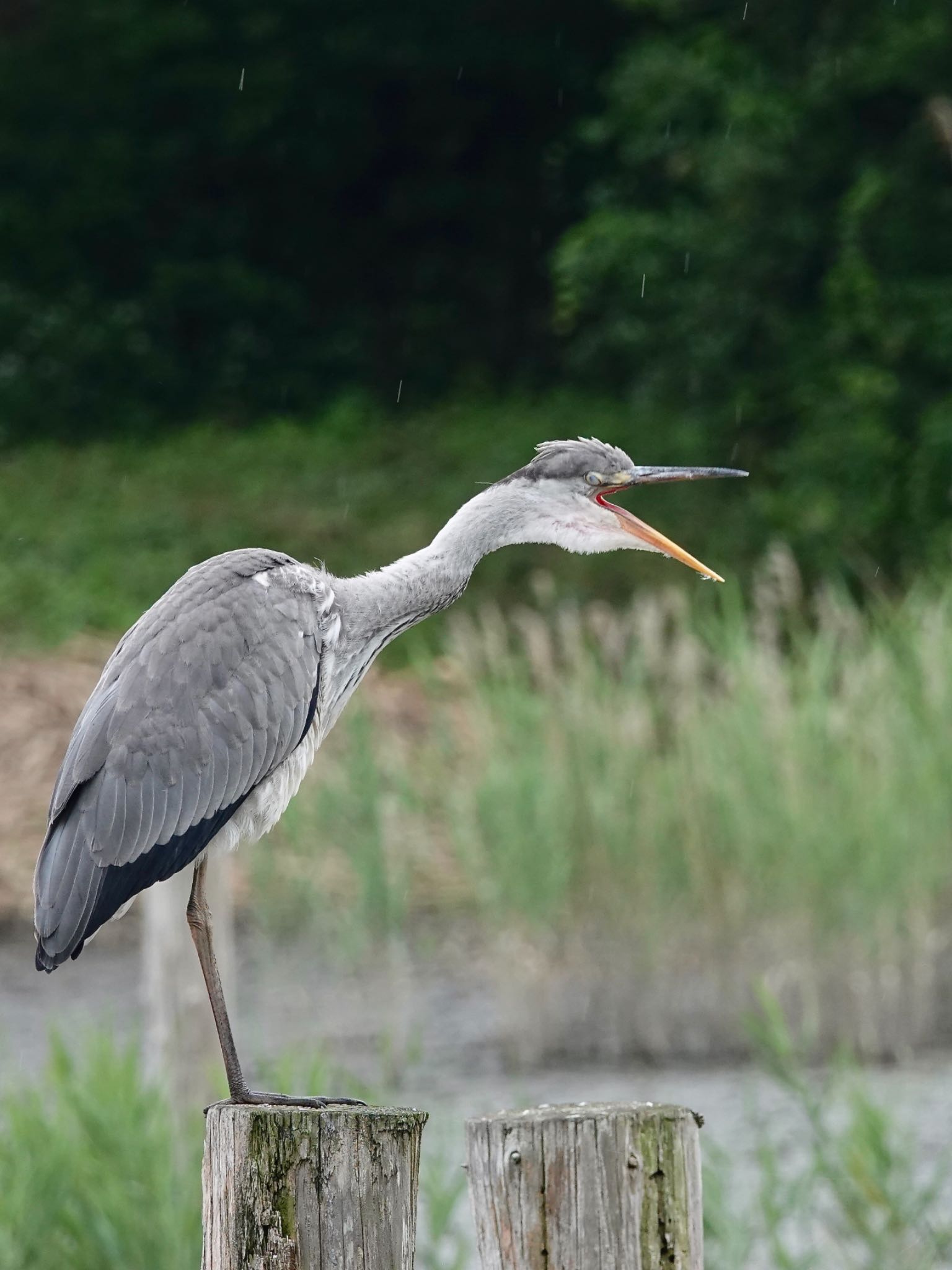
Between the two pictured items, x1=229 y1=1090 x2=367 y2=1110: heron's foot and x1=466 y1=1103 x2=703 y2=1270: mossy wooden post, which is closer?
x1=466 y1=1103 x2=703 y2=1270: mossy wooden post

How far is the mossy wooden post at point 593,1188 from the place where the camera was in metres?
2.38

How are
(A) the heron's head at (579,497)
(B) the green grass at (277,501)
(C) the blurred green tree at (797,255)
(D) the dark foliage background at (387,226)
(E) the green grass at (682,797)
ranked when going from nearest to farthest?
(A) the heron's head at (579,497), (E) the green grass at (682,797), (C) the blurred green tree at (797,255), (B) the green grass at (277,501), (D) the dark foliage background at (387,226)

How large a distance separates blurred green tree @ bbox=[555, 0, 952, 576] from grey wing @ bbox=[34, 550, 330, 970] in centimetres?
985

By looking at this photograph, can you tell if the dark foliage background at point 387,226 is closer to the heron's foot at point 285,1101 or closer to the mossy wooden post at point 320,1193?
the heron's foot at point 285,1101

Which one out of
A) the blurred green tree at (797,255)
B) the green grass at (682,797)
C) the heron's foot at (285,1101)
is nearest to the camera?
the heron's foot at (285,1101)

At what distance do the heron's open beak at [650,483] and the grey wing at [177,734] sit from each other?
1.78ft

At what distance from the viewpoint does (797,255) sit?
15508mm

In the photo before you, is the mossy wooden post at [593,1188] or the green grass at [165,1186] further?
the green grass at [165,1186]

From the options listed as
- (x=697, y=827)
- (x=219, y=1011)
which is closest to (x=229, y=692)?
(x=219, y=1011)

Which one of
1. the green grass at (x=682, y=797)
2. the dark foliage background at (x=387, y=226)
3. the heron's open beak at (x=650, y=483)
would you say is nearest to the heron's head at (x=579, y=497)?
the heron's open beak at (x=650, y=483)

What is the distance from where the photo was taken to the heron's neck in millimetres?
3500

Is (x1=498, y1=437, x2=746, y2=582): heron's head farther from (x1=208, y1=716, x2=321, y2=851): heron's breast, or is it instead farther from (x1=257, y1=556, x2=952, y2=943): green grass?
(x1=257, y1=556, x2=952, y2=943): green grass

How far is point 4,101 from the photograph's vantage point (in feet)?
71.7

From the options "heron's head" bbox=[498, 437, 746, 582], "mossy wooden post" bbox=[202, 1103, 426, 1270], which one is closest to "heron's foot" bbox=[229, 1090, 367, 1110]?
"mossy wooden post" bbox=[202, 1103, 426, 1270]
